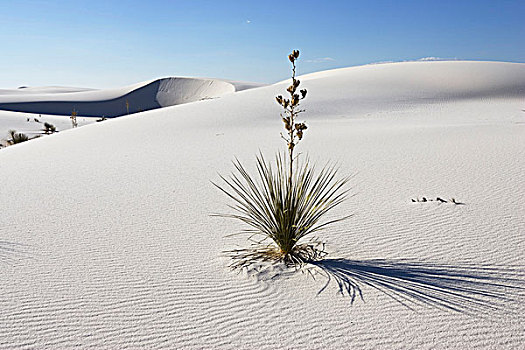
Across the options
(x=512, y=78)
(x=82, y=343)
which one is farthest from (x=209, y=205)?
(x=512, y=78)

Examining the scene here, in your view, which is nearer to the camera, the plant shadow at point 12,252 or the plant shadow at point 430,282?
the plant shadow at point 430,282

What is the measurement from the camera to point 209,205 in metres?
4.98

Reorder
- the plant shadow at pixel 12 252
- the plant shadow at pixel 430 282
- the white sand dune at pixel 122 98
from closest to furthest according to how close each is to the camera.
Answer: the plant shadow at pixel 430 282, the plant shadow at pixel 12 252, the white sand dune at pixel 122 98

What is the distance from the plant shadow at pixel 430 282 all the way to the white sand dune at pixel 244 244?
1 cm

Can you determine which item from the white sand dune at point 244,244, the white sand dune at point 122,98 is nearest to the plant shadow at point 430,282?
the white sand dune at point 244,244

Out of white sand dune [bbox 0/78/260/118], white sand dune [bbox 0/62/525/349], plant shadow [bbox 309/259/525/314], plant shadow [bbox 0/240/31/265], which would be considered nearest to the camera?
white sand dune [bbox 0/62/525/349]

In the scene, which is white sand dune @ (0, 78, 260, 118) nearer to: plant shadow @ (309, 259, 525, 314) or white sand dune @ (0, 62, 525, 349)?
white sand dune @ (0, 62, 525, 349)

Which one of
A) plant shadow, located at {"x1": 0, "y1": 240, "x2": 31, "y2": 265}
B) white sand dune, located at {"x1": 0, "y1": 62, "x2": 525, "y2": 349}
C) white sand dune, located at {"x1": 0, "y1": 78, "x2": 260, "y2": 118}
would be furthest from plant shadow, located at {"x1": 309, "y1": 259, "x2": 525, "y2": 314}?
white sand dune, located at {"x1": 0, "y1": 78, "x2": 260, "y2": 118}

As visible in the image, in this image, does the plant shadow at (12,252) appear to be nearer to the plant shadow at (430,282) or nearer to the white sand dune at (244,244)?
the white sand dune at (244,244)

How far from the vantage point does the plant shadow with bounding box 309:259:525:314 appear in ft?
8.87

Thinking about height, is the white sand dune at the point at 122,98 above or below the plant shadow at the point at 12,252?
above

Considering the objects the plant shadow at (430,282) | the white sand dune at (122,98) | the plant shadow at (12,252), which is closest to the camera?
the plant shadow at (430,282)

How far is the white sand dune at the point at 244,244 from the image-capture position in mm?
2449

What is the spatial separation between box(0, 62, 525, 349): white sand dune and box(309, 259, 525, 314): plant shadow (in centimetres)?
1
